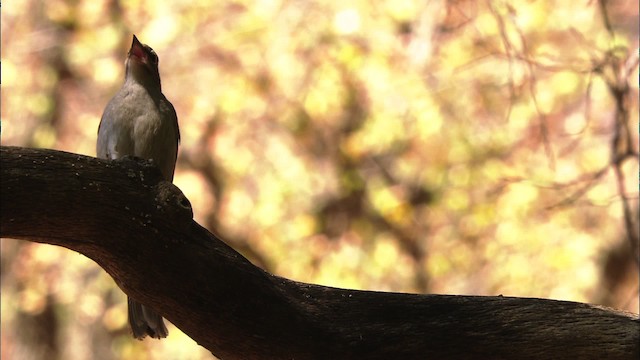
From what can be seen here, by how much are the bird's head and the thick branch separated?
152 cm

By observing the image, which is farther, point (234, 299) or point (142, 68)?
point (142, 68)

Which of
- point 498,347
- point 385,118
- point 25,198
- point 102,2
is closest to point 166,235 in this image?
point 25,198

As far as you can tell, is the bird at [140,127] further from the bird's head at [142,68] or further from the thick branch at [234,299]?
the thick branch at [234,299]

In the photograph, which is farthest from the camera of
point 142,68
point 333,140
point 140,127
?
point 333,140

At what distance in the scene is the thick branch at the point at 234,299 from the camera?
2.84 m

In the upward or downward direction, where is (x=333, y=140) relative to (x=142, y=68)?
upward

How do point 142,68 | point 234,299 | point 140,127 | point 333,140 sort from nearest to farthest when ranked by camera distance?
point 234,299 < point 140,127 < point 142,68 < point 333,140

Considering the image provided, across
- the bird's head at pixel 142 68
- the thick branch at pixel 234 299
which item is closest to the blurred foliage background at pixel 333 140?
the bird's head at pixel 142 68

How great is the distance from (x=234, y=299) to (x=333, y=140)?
6444mm

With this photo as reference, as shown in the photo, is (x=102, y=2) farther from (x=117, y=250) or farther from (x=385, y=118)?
(x=117, y=250)

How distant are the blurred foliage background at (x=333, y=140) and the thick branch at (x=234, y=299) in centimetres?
573

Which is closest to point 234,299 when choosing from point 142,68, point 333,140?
point 142,68

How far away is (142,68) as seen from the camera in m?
4.52

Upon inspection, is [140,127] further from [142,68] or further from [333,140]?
[333,140]
